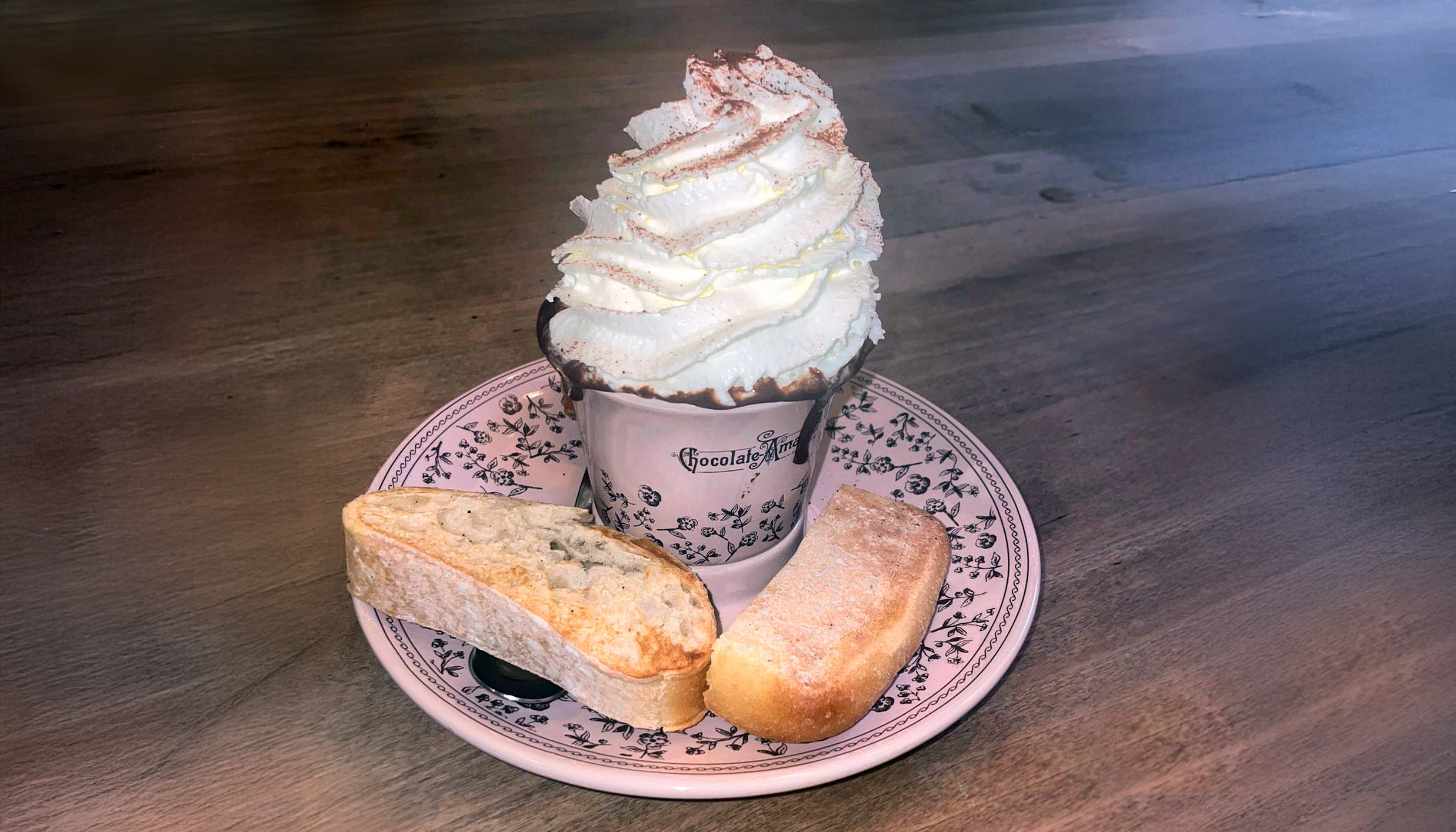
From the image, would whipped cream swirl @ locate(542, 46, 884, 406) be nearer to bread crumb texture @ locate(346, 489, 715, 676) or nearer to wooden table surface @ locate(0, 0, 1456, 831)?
bread crumb texture @ locate(346, 489, 715, 676)

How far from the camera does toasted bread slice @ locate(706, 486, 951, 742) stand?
108 cm

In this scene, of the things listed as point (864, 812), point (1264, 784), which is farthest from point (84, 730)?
point (1264, 784)

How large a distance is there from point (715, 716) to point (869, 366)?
2.95 feet

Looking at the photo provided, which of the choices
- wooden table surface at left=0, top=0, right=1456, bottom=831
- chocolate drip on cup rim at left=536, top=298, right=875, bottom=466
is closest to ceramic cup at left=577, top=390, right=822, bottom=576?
chocolate drip on cup rim at left=536, top=298, right=875, bottom=466

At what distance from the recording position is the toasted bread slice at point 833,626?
108 centimetres

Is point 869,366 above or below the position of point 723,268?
below

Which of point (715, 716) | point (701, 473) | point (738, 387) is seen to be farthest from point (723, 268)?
point (715, 716)

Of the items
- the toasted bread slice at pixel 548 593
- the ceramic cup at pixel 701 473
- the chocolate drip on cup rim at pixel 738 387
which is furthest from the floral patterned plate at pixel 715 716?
the chocolate drip on cup rim at pixel 738 387

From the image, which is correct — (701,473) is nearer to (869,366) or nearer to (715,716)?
(715,716)

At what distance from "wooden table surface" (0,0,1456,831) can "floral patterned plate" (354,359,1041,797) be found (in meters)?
0.07

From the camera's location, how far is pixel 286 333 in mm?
1917

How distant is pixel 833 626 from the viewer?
45.1 inches

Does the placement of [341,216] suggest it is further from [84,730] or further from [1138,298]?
[1138,298]

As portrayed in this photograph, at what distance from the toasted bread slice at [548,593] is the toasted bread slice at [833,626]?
0.22ft
